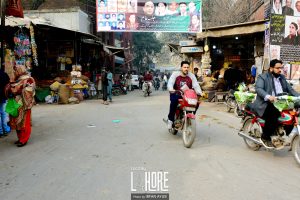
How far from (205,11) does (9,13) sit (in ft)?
86.8

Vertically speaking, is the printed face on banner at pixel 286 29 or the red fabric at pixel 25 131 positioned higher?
the printed face on banner at pixel 286 29

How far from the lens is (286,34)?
12.4m

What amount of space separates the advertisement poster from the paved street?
208 inches

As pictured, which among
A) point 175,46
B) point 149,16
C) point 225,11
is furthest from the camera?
point 225,11

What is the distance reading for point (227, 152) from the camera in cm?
624

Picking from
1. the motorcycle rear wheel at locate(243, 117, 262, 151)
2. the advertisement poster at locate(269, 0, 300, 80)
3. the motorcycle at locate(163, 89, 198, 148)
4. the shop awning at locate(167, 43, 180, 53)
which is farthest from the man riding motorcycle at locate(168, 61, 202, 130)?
the shop awning at locate(167, 43, 180, 53)

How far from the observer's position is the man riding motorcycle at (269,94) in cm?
562

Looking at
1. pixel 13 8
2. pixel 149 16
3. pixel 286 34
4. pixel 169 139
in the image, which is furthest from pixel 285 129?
pixel 149 16

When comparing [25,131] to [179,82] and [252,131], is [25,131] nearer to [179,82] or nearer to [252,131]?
[179,82]

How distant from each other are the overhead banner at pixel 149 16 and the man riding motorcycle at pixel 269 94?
14.7 m

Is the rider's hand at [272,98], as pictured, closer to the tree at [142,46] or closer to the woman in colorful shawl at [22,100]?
the woman in colorful shawl at [22,100]

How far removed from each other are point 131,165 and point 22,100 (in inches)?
122

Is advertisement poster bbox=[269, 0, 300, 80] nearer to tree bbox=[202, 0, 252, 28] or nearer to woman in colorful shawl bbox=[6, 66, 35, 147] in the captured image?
woman in colorful shawl bbox=[6, 66, 35, 147]

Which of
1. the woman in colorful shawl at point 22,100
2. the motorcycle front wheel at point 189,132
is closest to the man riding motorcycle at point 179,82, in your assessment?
the motorcycle front wheel at point 189,132
